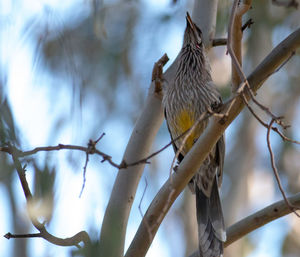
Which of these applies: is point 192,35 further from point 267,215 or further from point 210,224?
point 267,215

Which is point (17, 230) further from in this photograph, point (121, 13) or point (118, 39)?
point (121, 13)

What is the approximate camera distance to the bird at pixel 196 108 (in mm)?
2748

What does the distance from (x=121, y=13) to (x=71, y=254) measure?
2262 millimetres

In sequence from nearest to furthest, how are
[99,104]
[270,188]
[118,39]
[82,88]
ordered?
1. [82,88]
2. [118,39]
3. [99,104]
4. [270,188]

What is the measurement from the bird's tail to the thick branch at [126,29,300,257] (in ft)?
1.35

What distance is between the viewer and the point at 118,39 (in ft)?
10.8

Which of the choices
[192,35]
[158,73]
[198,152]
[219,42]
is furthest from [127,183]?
[192,35]

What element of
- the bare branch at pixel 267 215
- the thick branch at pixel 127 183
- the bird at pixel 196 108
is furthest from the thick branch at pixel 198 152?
the bird at pixel 196 108

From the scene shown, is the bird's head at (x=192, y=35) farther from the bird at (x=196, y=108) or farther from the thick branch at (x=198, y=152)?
the thick branch at (x=198, y=152)

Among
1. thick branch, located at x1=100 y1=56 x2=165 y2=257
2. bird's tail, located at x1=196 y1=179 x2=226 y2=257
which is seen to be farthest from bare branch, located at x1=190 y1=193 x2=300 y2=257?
thick branch, located at x1=100 y1=56 x2=165 y2=257

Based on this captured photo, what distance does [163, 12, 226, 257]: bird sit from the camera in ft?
9.02

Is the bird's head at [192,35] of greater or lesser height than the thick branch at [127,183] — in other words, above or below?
above

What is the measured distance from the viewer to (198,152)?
1866 millimetres

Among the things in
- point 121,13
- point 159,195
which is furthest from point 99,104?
point 159,195
